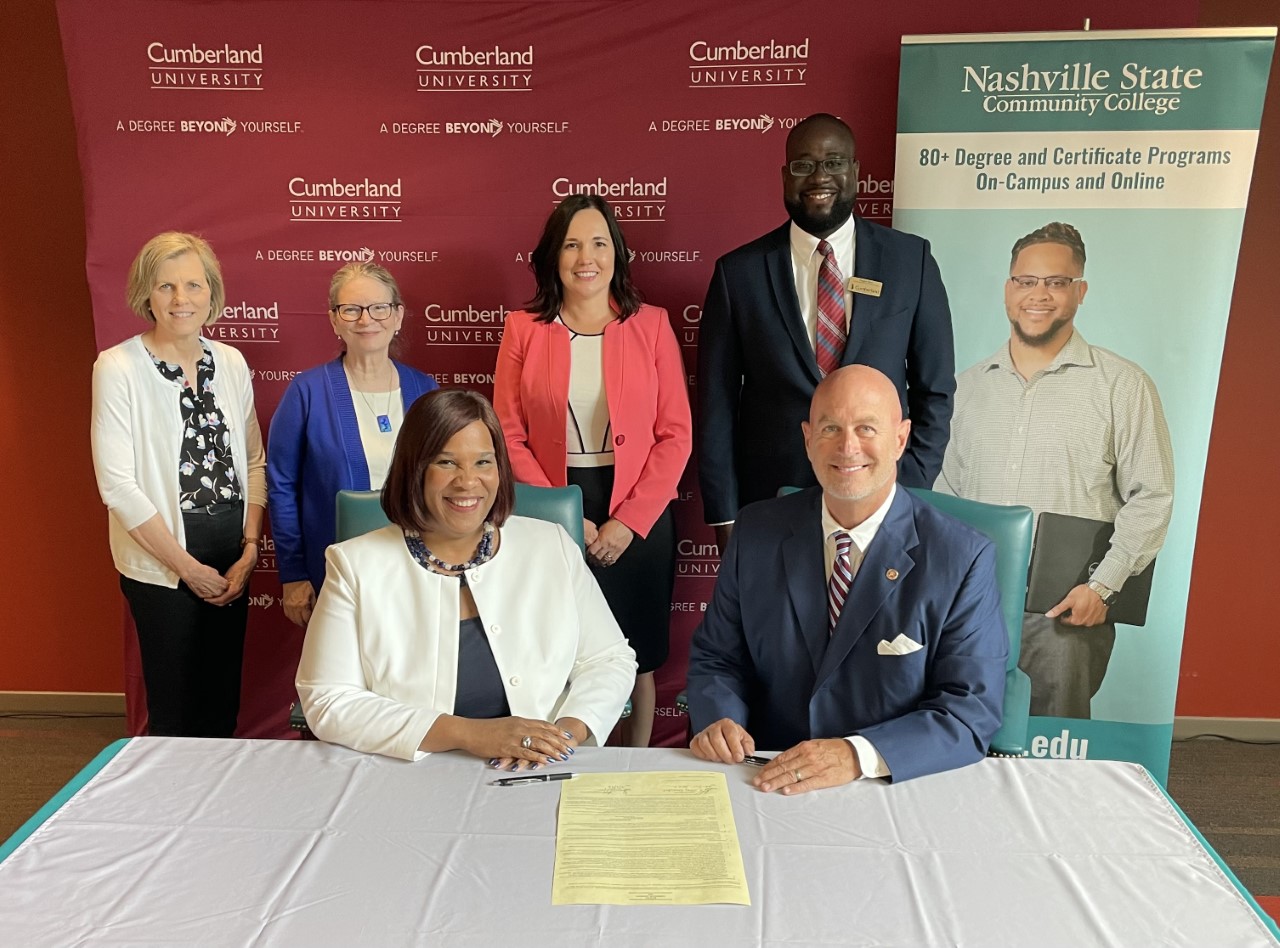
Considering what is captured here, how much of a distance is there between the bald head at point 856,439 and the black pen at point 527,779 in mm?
782

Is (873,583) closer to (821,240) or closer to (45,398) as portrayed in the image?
(821,240)

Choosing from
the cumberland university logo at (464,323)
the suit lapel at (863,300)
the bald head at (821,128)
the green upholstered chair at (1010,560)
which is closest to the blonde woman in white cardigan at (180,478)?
the cumberland university logo at (464,323)

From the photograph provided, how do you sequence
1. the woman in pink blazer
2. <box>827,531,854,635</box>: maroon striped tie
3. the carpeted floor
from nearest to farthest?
<box>827,531,854,635</box>: maroon striped tie < the woman in pink blazer < the carpeted floor

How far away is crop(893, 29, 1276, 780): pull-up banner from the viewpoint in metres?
3.06

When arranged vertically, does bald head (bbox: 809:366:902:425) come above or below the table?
above

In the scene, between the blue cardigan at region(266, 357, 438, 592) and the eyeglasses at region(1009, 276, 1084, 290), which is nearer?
the blue cardigan at region(266, 357, 438, 592)

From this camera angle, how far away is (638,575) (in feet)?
10.3

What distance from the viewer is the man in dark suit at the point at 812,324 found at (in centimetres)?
289

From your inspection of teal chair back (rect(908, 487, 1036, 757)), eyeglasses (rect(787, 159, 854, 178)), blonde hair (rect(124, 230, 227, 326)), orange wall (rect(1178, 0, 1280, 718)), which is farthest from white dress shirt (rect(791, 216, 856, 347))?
blonde hair (rect(124, 230, 227, 326))

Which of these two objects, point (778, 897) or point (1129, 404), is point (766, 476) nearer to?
point (1129, 404)

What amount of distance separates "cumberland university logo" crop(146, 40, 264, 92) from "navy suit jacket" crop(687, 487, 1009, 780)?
247 cm

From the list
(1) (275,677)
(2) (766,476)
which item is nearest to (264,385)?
(1) (275,677)

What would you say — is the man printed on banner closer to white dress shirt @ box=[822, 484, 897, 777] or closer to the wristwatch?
the wristwatch

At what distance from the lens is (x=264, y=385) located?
12.0ft
